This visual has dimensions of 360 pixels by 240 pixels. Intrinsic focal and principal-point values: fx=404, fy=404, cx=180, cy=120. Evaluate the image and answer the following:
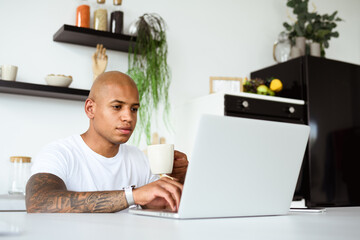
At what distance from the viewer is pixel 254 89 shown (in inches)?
125

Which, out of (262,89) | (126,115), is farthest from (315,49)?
(126,115)

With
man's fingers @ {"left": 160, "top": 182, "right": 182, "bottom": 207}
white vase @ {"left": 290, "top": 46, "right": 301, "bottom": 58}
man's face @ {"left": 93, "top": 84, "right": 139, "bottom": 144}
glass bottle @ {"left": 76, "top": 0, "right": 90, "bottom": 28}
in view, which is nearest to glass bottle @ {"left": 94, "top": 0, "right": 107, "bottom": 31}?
glass bottle @ {"left": 76, "top": 0, "right": 90, "bottom": 28}

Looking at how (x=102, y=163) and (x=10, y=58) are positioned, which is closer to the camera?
(x=102, y=163)

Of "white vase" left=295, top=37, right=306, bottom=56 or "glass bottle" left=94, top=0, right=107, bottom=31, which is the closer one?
"glass bottle" left=94, top=0, right=107, bottom=31

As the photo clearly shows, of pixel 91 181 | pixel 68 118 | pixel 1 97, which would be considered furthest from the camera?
pixel 68 118

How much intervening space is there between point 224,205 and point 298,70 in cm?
243

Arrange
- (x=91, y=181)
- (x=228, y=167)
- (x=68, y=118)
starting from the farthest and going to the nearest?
(x=68, y=118) → (x=91, y=181) → (x=228, y=167)

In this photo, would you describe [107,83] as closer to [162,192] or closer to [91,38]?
[162,192]

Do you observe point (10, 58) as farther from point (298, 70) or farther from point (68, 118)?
point (298, 70)

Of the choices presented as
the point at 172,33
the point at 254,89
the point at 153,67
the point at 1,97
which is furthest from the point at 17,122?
the point at 254,89

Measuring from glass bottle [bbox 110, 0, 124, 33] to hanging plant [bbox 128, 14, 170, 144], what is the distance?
101 mm

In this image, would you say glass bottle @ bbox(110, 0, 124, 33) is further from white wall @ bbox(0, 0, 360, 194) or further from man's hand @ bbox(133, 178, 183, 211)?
man's hand @ bbox(133, 178, 183, 211)

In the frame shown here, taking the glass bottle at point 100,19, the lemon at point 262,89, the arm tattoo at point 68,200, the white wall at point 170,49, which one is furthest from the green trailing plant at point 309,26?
the arm tattoo at point 68,200

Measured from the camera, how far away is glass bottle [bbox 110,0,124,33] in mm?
2879
